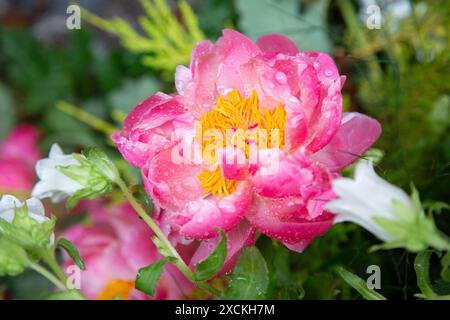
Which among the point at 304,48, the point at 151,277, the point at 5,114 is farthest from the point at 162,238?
the point at 5,114

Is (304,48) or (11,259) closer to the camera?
(11,259)

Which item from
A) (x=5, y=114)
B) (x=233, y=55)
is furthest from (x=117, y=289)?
(x=5, y=114)

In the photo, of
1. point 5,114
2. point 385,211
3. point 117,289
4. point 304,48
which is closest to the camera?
point 385,211

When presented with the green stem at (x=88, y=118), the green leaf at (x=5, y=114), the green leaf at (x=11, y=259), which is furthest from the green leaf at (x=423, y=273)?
the green leaf at (x=5, y=114)

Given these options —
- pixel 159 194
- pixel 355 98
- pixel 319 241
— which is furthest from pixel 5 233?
pixel 355 98

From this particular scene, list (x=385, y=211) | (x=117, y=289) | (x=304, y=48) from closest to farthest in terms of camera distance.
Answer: (x=385, y=211) → (x=117, y=289) → (x=304, y=48)

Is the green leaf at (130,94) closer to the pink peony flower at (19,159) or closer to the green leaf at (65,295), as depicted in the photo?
the pink peony flower at (19,159)

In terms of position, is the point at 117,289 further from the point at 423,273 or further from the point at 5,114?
the point at 5,114
